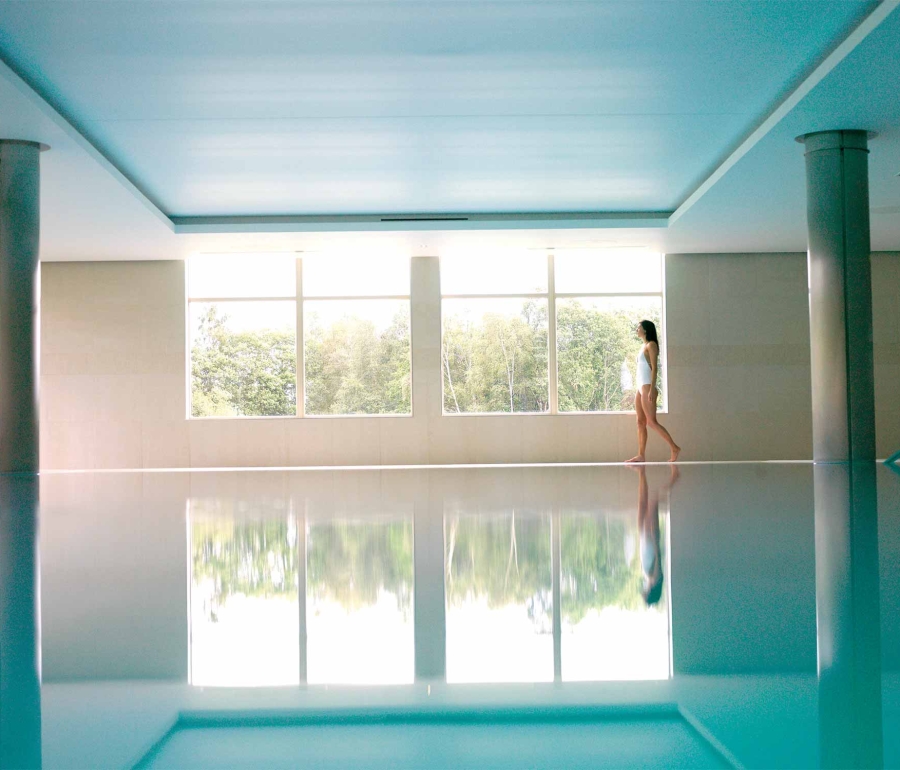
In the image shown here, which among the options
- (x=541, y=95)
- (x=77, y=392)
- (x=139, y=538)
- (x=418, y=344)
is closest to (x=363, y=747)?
(x=139, y=538)

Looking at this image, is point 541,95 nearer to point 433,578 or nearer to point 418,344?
point 433,578

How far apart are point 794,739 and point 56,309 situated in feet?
53.5

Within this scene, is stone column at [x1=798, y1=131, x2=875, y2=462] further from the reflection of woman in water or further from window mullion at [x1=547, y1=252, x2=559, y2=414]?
window mullion at [x1=547, y1=252, x2=559, y2=414]

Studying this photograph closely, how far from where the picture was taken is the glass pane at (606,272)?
15.8m

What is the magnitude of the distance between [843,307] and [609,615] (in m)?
8.05

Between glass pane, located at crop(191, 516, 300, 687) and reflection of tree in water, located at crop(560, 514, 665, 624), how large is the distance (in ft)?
1.91

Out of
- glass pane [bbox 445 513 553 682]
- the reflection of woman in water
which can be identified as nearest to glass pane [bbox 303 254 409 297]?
the reflection of woman in water

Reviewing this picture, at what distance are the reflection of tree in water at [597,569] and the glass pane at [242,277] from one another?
42.1 ft

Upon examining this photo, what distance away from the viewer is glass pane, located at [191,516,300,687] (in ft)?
4.48

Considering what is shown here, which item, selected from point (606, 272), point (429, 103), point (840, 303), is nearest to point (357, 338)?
point (606, 272)

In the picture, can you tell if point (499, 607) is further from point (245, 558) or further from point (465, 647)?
point (245, 558)

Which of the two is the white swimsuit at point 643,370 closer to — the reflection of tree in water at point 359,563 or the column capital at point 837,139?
the column capital at point 837,139

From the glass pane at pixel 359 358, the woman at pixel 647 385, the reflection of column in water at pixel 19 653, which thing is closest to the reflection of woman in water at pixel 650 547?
the reflection of column in water at pixel 19 653

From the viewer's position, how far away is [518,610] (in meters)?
1.84
